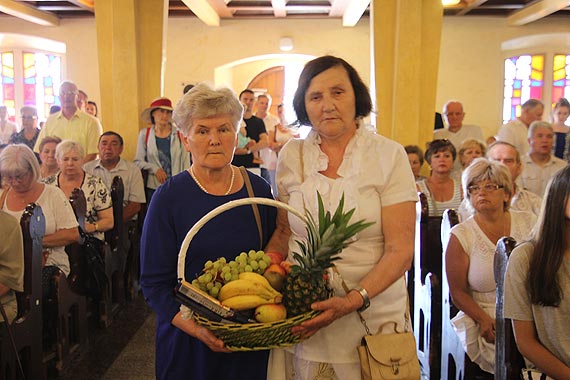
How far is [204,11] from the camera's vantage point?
33.3 ft

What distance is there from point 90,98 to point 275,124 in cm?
431

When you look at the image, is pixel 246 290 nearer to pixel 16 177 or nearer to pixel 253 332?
pixel 253 332

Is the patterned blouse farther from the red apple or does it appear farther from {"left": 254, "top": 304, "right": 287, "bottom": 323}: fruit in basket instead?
{"left": 254, "top": 304, "right": 287, "bottom": 323}: fruit in basket

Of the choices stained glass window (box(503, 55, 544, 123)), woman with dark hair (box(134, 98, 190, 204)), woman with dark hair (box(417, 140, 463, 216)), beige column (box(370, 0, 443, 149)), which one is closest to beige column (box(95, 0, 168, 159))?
woman with dark hair (box(134, 98, 190, 204))

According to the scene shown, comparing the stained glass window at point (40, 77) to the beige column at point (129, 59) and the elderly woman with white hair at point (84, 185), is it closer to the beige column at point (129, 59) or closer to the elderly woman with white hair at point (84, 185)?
the beige column at point (129, 59)

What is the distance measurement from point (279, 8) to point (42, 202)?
7.69 m

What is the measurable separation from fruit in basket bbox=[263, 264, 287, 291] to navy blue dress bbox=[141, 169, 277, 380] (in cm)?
22

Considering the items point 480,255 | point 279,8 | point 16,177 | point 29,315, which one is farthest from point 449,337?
point 279,8

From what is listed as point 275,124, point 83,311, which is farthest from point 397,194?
point 275,124

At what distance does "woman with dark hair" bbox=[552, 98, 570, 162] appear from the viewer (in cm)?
669

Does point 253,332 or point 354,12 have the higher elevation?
point 354,12

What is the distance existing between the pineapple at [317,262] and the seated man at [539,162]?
421 centimetres

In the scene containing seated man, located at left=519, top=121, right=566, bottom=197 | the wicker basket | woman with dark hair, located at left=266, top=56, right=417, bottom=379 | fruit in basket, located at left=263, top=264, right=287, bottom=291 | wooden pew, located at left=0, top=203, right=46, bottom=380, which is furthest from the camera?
seated man, located at left=519, top=121, right=566, bottom=197

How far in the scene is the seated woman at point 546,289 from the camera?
1.93 meters
